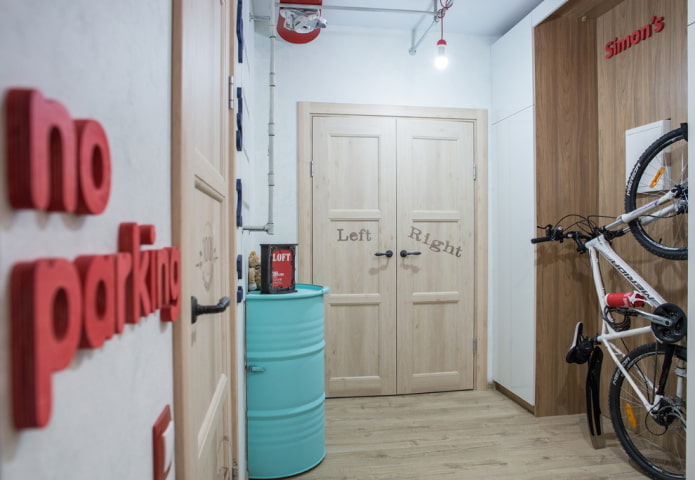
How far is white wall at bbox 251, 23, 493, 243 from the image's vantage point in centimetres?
322

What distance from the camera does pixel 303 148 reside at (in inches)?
128

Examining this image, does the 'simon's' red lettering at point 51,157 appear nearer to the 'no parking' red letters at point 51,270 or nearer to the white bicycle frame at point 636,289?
the 'no parking' red letters at point 51,270

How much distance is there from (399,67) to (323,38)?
631 mm

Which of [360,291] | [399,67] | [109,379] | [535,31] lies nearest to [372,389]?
[360,291]

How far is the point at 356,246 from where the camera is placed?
10.9ft

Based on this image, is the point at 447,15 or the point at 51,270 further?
the point at 447,15

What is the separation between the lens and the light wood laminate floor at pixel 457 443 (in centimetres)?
221

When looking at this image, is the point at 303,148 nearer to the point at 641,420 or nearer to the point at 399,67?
the point at 399,67

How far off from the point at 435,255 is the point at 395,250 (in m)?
0.33

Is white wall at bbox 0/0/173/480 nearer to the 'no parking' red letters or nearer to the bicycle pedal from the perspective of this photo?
the 'no parking' red letters

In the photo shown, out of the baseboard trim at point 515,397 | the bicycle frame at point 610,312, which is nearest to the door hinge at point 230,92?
the bicycle frame at point 610,312

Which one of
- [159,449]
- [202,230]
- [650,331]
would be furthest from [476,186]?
[159,449]

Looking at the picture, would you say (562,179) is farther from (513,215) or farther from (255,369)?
(255,369)

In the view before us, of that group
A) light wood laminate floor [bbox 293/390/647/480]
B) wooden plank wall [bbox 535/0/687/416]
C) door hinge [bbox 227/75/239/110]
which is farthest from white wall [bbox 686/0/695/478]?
door hinge [bbox 227/75/239/110]
